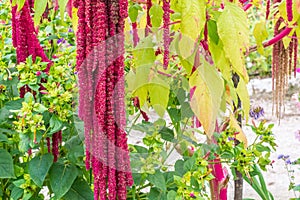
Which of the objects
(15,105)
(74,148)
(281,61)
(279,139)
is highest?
(281,61)

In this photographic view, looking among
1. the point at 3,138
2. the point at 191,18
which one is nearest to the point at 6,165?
the point at 3,138

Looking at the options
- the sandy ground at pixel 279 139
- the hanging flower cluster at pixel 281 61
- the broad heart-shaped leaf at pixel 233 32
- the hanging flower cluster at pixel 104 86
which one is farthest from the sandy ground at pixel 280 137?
Answer: the hanging flower cluster at pixel 104 86

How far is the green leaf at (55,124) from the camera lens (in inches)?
55.1

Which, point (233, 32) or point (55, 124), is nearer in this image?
point (233, 32)

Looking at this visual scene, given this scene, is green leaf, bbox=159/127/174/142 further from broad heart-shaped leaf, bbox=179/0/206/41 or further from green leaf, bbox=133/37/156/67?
broad heart-shaped leaf, bbox=179/0/206/41

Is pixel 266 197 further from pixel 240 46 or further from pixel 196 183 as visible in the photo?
pixel 240 46

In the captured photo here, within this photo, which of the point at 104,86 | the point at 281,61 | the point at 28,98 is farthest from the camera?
the point at 281,61

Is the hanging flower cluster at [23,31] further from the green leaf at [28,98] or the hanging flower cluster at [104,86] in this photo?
the hanging flower cluster at [104,86]

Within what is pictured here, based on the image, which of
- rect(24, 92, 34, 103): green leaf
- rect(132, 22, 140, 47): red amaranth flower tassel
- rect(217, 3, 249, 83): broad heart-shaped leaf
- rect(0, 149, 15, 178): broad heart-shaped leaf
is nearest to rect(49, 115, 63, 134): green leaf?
rect(24, 92, 34, 103): green leaf

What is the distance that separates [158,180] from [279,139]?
8.72 feet

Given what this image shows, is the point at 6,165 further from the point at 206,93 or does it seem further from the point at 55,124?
Answer: the point at 206,93

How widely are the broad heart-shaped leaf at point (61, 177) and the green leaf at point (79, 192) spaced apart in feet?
0.24

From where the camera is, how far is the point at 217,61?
4.03 ft

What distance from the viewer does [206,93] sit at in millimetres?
1234
